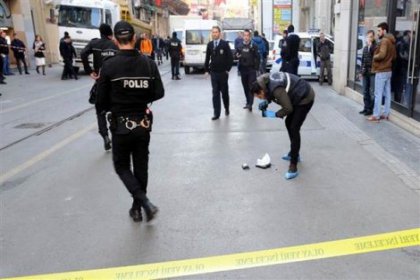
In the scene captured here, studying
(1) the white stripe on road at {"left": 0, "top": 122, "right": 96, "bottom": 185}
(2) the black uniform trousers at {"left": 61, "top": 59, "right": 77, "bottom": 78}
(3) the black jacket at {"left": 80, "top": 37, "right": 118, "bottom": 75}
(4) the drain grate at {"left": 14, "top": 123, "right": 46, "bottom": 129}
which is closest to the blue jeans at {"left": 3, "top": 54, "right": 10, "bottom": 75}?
(2) the black uniform trousers at {"left": 61, "top": 59, "right": 77, "bottom": 78}

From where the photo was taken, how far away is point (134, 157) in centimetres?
416

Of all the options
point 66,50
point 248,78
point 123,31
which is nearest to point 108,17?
point 66,50

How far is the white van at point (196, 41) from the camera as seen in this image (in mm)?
20734

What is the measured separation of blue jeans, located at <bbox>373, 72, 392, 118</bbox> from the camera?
8.12 m

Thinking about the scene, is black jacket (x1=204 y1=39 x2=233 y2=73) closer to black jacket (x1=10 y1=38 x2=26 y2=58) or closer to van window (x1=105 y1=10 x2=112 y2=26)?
van window (x1=105 y1=10 x2=112 y2=26)

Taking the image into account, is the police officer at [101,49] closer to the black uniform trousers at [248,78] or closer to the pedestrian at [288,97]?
the pedestrian at [288,97]

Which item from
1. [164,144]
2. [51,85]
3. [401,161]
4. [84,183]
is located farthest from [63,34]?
[401,161]

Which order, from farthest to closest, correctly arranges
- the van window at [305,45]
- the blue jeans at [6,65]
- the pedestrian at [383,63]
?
the blue jeans at [6,65]
the van window at [305,45]
the pedestrian at [383,63]

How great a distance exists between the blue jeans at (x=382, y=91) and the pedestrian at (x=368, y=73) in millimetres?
452

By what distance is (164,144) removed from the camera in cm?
734

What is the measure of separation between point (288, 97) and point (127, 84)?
2209 mm

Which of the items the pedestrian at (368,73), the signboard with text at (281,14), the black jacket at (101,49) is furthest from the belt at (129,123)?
the signboard with text at (281,14)

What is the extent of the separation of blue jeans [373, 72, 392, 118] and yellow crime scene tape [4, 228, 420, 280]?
15.9 feet

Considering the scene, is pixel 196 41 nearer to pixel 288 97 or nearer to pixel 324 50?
pixel 324 50
